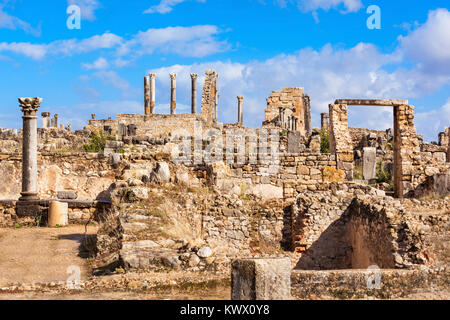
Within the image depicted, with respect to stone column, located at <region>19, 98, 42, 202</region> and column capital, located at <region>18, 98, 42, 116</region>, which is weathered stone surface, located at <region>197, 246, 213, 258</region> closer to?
stone column, located at <region>19, 98, 42, 202</region>

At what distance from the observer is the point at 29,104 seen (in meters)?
12.3

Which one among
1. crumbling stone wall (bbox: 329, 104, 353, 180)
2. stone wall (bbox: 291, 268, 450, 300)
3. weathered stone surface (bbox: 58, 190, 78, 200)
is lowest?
stone wall (bbox: 291, 268, 450, 300)

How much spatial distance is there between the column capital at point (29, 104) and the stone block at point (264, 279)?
9.83m

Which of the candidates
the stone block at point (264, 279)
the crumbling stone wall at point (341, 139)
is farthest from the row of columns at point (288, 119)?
the stone block at point (264, 279)

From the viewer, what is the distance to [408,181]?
583 inches

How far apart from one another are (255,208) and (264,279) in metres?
6.76

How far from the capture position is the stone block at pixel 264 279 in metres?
4.01

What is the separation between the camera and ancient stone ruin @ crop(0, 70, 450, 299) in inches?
205

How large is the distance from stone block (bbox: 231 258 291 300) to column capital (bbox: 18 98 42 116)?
9.83 m

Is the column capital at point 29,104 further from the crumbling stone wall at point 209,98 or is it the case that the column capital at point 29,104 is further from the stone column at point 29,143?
the crumbling stone wall at point 209,98

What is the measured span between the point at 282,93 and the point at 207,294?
3228 centimetres

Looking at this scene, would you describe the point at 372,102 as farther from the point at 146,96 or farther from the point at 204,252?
the point at 146,96

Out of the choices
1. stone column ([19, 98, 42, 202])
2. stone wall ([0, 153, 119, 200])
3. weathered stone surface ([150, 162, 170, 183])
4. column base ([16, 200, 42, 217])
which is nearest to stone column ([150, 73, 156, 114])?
stone wall ([0, 153, 119, 200])
